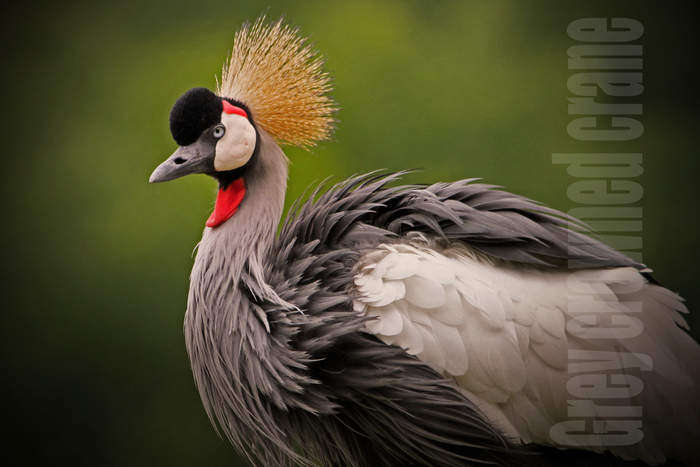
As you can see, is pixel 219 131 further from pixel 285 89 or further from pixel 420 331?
pixel 420 331

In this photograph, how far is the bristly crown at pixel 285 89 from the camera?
3.17ft

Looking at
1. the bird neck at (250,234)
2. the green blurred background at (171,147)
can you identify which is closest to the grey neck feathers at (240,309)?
the bird neck at (250,234)

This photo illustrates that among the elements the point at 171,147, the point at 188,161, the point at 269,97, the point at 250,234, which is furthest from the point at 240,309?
the point at 171,147

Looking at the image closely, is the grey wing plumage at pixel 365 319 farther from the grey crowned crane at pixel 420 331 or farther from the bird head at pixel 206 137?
the bird head at pixel 206 137

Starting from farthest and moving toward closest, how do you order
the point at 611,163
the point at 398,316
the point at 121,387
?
the point at 121,387 < the point at 611,163 < the point at 398,316

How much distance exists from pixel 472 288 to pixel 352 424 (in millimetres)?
294

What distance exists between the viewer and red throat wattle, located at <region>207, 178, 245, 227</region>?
3.08 ft

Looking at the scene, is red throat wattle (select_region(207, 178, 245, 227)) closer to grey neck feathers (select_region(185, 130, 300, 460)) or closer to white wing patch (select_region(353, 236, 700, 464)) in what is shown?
grey neck feathers (select_region(185, 130, 300, 460))

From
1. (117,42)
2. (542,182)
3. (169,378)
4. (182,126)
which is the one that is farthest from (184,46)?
(542,182)

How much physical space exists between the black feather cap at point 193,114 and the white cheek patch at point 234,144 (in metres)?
0.02

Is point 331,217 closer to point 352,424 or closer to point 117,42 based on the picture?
point 352,424

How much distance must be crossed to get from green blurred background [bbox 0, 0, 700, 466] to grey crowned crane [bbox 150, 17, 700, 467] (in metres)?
0.67

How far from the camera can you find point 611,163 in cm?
125

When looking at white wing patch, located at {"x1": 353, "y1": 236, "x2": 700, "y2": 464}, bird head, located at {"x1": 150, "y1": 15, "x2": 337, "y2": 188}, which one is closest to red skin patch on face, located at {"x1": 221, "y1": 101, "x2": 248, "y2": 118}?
bird head, located at {"x1": 150, "y1": 15, "x2": 337, "y2": 188}
